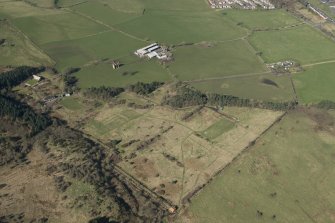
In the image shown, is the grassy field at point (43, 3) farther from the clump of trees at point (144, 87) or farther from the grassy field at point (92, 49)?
the clump of trees at point (144, 87)

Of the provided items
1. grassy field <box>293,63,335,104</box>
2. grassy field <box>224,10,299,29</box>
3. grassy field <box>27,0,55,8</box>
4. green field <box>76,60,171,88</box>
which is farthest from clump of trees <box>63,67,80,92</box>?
grassy field <box>224,10,299,29</box>

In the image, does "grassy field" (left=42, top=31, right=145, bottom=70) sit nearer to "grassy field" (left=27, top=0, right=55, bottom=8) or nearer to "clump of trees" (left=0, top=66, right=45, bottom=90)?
"clump of trees" (left=0, top=66, right=45, bottom=90)

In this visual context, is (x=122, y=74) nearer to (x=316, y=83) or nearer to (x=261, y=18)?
(x=316, y=83)

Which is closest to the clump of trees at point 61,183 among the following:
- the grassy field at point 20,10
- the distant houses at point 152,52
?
the distant houses at point 152,52

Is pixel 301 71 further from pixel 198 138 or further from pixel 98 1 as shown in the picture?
pixel 98 1

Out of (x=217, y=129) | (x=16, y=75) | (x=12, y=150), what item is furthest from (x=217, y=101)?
(x=16, y=75)
